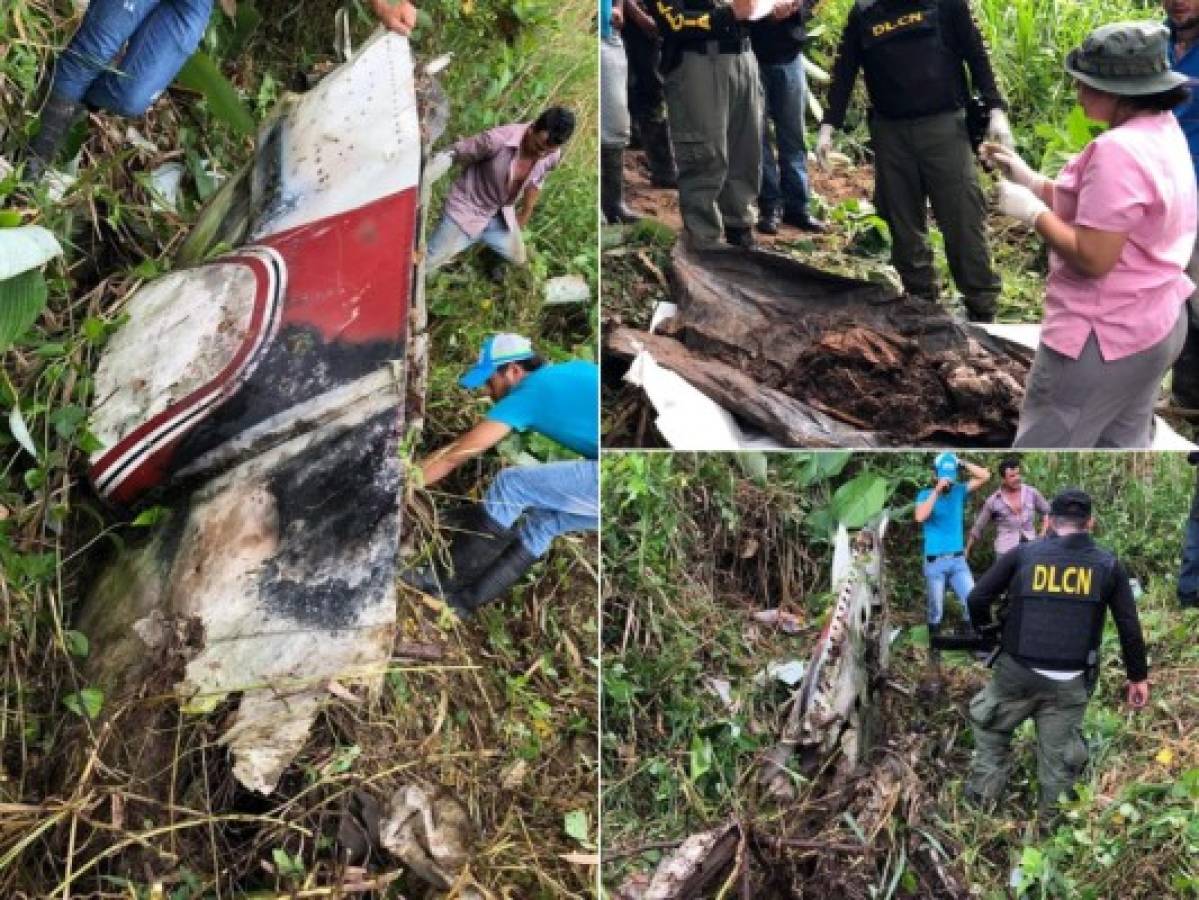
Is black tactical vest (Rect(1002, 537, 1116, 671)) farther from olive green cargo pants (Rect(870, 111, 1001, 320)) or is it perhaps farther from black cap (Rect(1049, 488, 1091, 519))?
olive green cargo pants (Rect(870, 111, 1001, 320))

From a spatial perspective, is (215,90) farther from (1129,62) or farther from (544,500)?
(1129,62)

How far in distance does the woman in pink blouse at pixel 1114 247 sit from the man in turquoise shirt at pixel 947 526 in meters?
0.27

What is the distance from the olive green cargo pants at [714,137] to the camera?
3719 mm

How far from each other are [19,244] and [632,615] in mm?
1557

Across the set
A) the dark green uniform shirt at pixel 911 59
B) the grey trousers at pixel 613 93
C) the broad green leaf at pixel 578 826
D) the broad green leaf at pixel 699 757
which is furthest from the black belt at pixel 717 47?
the broad green leaf at pixel 578 826

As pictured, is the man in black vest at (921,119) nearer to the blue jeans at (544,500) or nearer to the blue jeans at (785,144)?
the blue jeans at (785,144)

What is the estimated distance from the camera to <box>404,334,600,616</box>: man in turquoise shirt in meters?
4.71

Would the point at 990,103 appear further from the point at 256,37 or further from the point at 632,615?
the point at 256,37

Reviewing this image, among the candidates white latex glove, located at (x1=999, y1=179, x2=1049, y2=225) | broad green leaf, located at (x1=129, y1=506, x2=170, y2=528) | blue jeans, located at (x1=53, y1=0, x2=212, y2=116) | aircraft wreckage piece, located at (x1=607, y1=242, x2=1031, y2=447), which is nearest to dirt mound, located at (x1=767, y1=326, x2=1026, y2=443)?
aircraft wreckage piece, located at (x1=607, y1=242, x2=1031, y2=447)

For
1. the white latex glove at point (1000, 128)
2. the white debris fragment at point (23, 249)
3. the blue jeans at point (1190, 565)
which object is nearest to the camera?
the blue jeans at point (1190, 565)

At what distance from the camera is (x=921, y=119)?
434cm

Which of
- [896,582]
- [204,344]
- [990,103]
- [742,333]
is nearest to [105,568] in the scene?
[204,344]

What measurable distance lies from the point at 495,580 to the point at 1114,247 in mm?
2203

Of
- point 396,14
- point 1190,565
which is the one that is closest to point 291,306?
point 396,14
